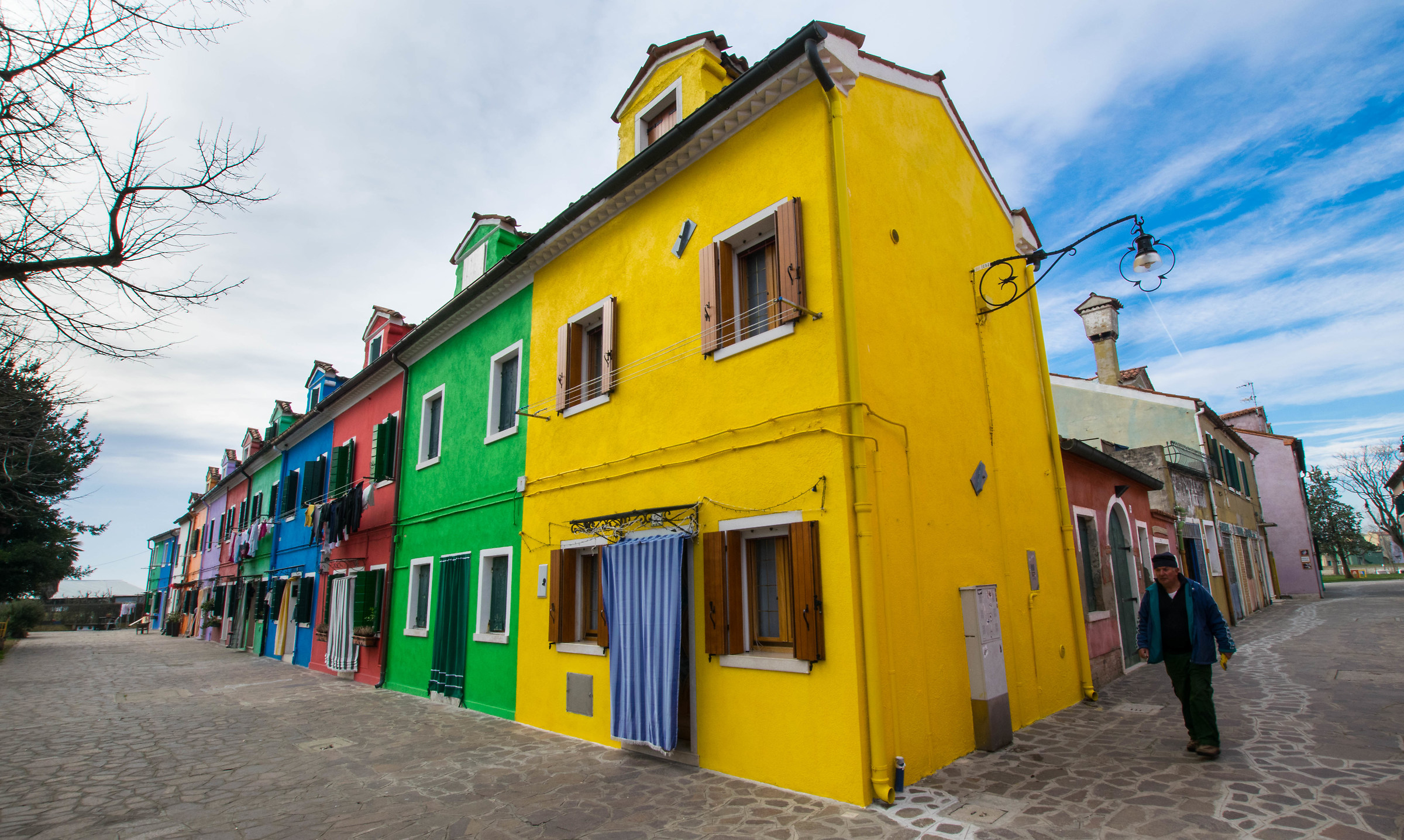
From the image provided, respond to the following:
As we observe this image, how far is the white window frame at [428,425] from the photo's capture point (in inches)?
478

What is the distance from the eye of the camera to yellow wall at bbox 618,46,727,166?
8.45m

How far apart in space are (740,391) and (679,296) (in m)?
1.57

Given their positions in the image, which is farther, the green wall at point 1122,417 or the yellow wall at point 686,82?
the green wall at point 1122,417

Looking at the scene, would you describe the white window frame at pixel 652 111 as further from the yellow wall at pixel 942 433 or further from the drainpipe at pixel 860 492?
the drainpipe at pixel 860 492

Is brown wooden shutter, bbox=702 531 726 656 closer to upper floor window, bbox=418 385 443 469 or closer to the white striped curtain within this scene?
upper floor window, bbox=418 385 443 469

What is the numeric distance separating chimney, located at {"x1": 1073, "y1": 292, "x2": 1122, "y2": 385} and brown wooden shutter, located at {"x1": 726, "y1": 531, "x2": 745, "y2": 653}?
18.3 meters

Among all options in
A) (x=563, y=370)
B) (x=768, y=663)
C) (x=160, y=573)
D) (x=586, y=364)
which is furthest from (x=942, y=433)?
(x=160, y=573)

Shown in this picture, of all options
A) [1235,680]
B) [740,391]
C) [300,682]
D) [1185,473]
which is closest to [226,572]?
[300,682]

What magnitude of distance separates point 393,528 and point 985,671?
11147 mm

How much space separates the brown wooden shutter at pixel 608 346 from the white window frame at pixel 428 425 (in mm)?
5143

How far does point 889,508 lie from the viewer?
587cm

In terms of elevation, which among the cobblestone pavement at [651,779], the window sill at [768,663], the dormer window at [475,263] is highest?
the dormer window at [475,263]

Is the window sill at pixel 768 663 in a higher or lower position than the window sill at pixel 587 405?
lower

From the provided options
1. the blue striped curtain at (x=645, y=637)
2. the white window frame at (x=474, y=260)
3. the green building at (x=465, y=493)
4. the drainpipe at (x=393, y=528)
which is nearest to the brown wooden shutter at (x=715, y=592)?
the blue striped curtain at (x=645, y=637)
